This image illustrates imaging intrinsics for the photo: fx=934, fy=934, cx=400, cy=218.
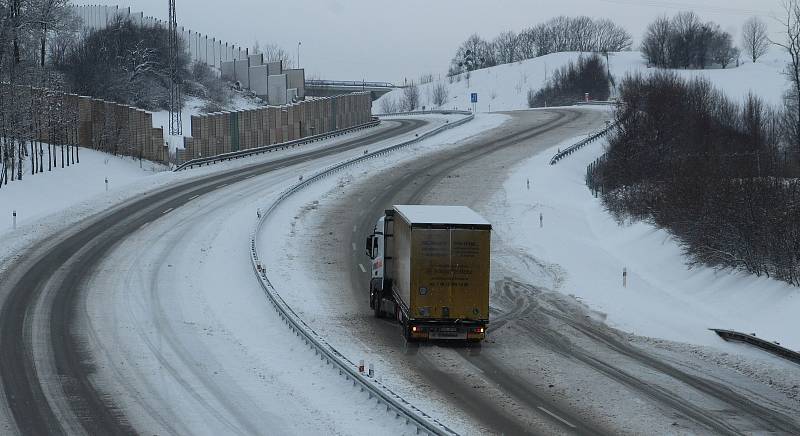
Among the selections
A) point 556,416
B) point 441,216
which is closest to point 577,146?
point 441,216

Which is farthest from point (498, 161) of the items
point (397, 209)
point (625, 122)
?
point (397, 209)

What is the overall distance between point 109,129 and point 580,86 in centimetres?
9950

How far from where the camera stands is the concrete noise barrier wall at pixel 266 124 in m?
63.4

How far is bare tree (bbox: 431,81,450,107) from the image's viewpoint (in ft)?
621

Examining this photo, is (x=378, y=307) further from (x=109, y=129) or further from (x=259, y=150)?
(x=259, y=150)

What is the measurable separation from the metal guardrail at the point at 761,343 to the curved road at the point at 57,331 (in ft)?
49.3

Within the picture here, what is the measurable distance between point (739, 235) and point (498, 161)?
32.7 metres

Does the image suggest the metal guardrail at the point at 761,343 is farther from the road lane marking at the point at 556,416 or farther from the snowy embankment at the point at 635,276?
the road lane marking at the point at 556,416

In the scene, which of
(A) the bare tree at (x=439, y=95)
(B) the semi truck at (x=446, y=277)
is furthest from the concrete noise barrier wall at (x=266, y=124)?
(A) the bare tree at (x=439, y=95)

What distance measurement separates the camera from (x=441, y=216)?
23719 millimetres

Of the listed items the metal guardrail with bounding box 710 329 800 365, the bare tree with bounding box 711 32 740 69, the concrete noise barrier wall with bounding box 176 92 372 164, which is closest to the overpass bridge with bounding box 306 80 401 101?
the bare tree with bounding box 711 32 740 69

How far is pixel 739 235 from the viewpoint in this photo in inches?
1222

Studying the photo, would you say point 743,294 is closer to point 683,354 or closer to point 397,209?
point 683,354

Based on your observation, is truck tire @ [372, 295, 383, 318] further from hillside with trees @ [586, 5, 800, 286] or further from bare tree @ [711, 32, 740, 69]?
bare tree @ [711, 32, 740, 69]
